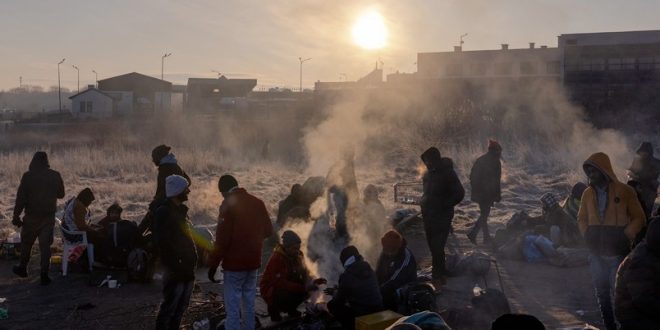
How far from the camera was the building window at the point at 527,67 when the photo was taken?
44906mm

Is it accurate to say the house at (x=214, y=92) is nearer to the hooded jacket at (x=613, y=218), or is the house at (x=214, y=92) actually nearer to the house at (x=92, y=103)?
the house at (x=92, y=103)

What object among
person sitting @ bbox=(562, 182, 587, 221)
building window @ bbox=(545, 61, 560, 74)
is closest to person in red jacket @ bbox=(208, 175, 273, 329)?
person sitting @ bbox=(562, 182, 587, 221)

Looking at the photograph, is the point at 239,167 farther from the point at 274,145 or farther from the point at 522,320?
the point at 522,320

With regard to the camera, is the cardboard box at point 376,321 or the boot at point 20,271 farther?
the boot at point 20,271

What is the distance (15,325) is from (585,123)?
27888 millimetres

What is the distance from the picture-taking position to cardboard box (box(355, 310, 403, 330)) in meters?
5.38

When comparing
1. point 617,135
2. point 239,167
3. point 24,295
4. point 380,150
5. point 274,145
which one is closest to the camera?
point 24,295

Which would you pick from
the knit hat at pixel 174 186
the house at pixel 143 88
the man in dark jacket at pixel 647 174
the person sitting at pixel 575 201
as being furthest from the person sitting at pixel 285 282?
the house at pixel 143 88

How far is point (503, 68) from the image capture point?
4638cm

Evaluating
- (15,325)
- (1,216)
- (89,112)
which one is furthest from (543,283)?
(89,112)

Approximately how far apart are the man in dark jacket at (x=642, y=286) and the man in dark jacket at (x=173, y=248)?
353cm

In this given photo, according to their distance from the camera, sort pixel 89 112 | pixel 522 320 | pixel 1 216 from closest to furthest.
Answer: pixel 522 320 < pixel 1 216 < pixel 89 112

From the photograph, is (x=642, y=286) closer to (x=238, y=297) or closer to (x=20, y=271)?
(x=238, y=297)

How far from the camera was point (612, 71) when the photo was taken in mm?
33188
